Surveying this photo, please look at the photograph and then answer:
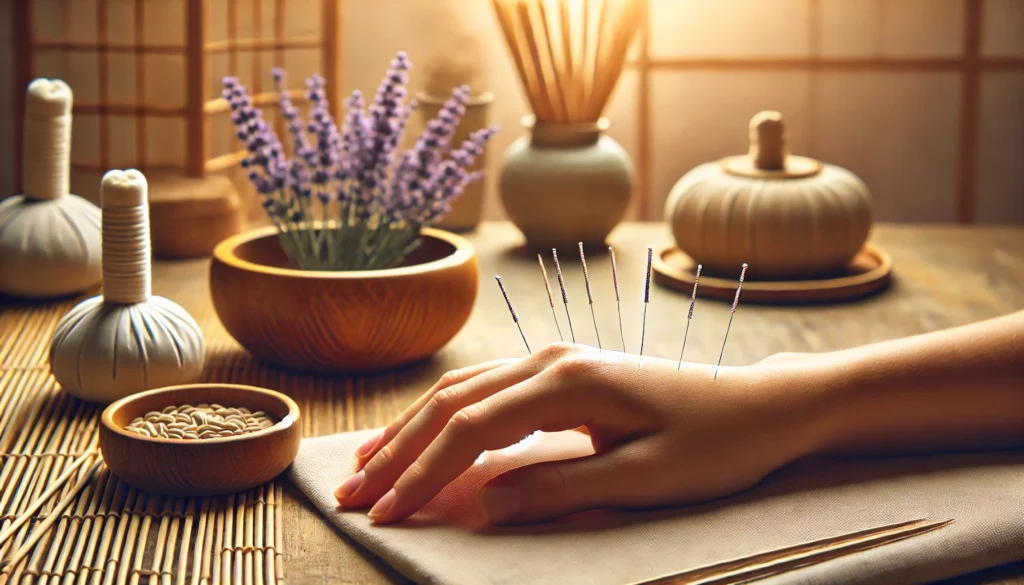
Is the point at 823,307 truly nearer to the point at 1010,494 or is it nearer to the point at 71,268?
the point at 1010,494

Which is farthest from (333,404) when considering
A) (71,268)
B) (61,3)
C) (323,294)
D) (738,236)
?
(61,3)

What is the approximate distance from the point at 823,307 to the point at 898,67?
3.85ft

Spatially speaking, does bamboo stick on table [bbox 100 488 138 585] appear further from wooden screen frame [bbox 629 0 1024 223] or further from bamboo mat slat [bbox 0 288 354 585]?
wooden screen frame [bbox 629 0 1024 223]

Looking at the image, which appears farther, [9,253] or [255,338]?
[9,253]

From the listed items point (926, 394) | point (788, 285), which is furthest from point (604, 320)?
point (926, 394)

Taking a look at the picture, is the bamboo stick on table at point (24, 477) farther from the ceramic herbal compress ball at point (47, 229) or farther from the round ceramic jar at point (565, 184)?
the round ceramic jar at point (565, 184)

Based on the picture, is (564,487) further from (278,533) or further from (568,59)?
(568,59)

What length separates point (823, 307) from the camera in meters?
1.61

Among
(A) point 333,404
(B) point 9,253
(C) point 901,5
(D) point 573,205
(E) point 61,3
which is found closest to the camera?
(A) point 333,404

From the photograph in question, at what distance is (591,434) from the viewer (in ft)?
2.81

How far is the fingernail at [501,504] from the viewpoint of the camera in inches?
31.7

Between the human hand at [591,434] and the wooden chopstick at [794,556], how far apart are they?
0.08m

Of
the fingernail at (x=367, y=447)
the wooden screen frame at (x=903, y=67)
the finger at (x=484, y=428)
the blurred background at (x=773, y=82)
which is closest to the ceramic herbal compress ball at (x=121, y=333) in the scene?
the fingernail at (x=367, y=447)

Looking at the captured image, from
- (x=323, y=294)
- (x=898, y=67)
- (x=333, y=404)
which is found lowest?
(x=333, y=404)
